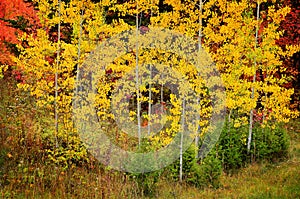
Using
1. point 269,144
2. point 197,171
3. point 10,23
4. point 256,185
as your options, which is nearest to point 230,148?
point 269,144

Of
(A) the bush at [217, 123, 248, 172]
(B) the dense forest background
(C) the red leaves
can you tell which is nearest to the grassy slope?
(B) the dense forest background

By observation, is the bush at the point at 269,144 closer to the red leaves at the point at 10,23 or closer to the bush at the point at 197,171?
the bush at the point at 197,171

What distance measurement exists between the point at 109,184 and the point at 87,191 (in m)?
0.58

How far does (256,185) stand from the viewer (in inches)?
450

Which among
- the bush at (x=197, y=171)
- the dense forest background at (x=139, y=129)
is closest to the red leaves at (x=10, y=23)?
the dense forest background at (x=139, y=129)

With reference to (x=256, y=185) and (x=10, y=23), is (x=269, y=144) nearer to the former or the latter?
(x=256, y=185)

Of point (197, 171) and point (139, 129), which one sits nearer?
point (197, 171)

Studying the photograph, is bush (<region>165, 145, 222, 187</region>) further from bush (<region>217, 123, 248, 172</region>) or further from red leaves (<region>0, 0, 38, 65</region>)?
red leaves (<region>0, 0, 38, 65</region>)

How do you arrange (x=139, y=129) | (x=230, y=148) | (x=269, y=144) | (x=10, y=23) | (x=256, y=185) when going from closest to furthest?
1. (x=256, y=185)
2. (x=139, y=129)
3. (x=230, y=148)
4. (x=269, y=144)
5. (x=10, y=23)

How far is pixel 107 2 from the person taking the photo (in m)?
12.4

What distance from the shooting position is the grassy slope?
10.4 meters

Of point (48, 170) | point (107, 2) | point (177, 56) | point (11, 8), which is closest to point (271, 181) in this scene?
point (177, 56)

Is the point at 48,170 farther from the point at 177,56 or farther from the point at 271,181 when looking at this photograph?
the point at 271,181

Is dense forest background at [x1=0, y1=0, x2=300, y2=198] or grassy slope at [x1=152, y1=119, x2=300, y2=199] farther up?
dense forest background at [x1=0, y1=0, x2=300, y2=198]
